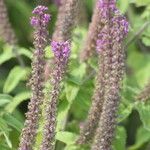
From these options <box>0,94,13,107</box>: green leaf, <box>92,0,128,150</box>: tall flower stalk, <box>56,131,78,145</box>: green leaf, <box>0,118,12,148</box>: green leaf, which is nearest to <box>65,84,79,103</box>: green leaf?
<box>56,131,78,145</box>: green leaf

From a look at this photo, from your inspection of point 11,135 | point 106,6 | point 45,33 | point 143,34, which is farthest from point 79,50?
point 45,33

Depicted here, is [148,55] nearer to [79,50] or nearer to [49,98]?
[79,50]

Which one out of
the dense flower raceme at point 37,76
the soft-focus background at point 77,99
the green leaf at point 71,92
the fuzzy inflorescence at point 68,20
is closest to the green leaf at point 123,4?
the soft-focus background at point 77,99

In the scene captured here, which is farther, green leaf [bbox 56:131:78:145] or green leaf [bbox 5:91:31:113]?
green leaf [bbox 5:91:31:113]

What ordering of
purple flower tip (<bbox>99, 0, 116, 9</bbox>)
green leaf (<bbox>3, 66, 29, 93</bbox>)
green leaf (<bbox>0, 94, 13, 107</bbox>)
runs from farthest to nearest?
green leaf (<bbox>3, 66, 29, 93</bbox>), green leaf (<bbox>0, 94, 13, 107</bbox>), purple flower tip (<bbox>99, 0, 116, 9</bbox>)

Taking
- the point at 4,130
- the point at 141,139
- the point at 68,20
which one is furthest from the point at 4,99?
the point at 141,139

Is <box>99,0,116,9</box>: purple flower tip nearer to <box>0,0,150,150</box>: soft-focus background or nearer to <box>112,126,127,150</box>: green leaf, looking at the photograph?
<box>0,0,150,150</box>: soft-focus background

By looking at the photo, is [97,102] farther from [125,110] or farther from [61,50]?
[125,110]
